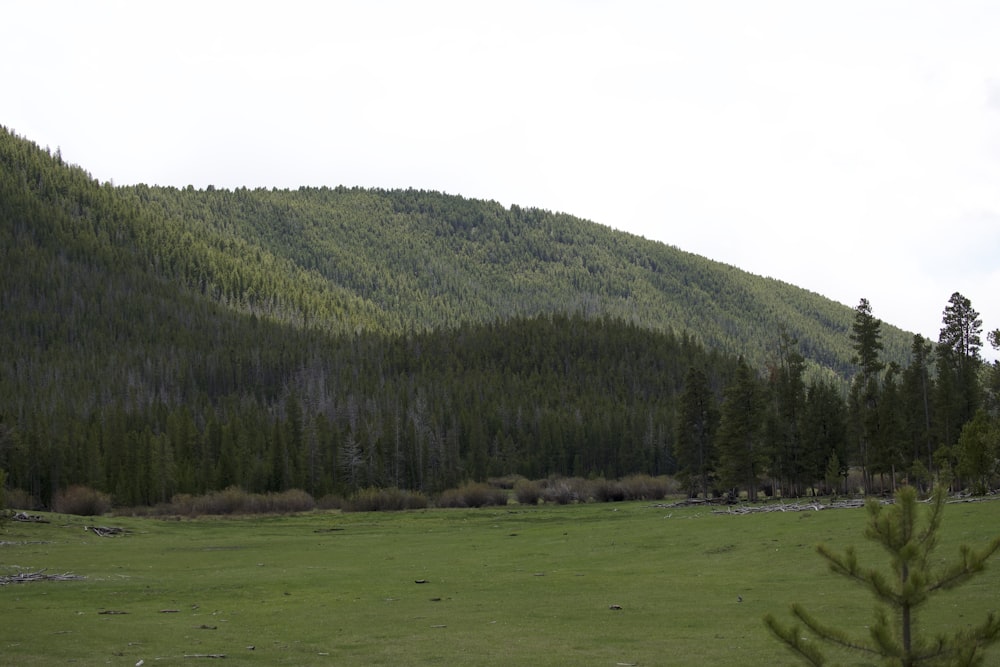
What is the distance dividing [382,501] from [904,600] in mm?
98034

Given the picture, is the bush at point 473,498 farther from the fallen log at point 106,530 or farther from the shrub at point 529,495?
the fallen log at point 106,530

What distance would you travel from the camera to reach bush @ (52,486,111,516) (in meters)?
91.1

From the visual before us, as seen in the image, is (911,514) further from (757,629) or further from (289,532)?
(289,532)

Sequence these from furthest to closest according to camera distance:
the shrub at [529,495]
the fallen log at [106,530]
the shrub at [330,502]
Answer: the shrub at [330,502] → the shrub at [529,495] → the fallen log at [106,530]

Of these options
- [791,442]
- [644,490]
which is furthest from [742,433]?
[644,490]

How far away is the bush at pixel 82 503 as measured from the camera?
91.1 m

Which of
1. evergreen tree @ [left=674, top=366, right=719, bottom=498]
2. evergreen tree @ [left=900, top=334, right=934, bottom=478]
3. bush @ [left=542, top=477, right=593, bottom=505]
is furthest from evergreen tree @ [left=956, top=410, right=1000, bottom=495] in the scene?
bush @ [left=542, top=477, right=593, bottom=505]

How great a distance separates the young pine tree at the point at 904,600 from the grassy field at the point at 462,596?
10045 mm

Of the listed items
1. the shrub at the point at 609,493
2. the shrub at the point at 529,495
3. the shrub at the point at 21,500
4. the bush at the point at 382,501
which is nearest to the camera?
the shrub at the point at 21,500

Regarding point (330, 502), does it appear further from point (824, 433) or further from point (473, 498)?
point (824, 433)

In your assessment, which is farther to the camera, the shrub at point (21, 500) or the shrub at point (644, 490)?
the shrub at point (644, 490)

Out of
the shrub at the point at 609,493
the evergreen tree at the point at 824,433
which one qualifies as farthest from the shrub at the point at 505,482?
the evergreen tree at the point at 824,433

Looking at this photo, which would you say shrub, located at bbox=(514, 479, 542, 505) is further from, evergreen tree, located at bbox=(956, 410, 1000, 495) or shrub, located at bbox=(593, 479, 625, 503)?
evergreen tree, located at bbox=(956, 410, 1000, 495)

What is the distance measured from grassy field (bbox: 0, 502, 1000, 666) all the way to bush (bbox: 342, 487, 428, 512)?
44.1m
